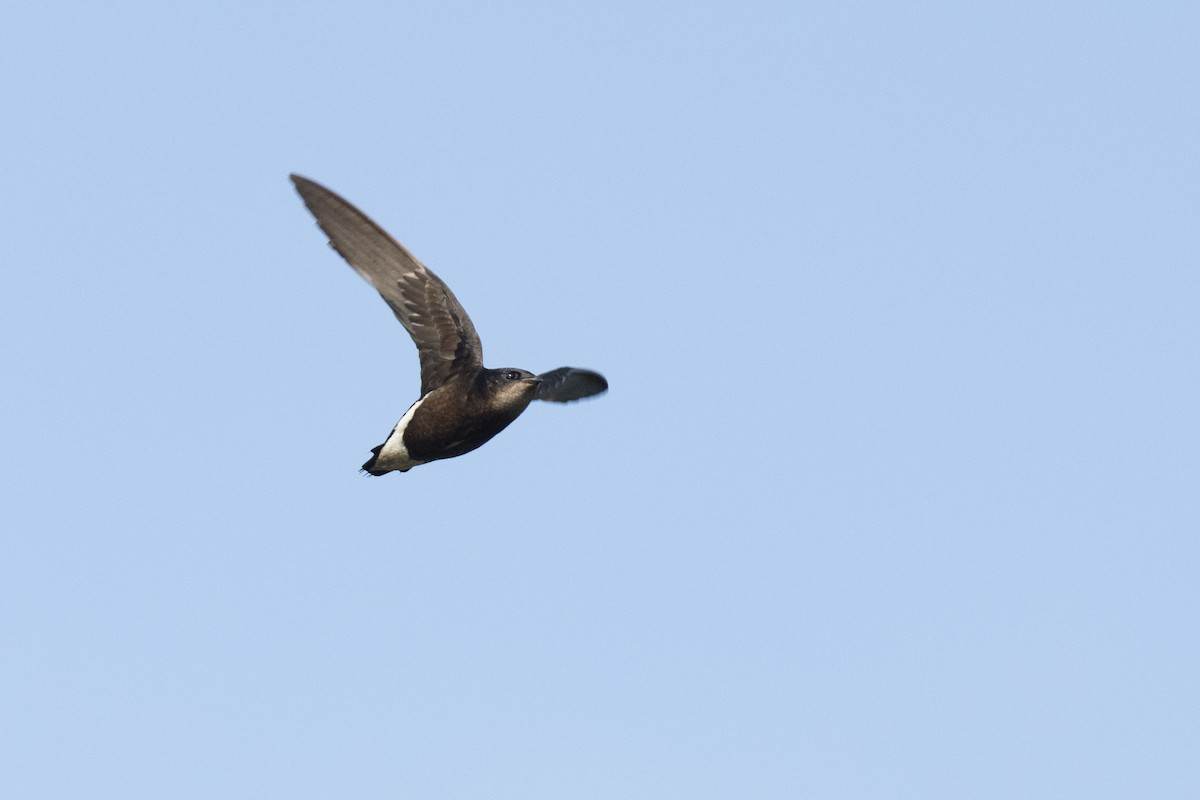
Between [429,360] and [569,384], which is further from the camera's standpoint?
[429,360]

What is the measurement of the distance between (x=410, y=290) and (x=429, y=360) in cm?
76

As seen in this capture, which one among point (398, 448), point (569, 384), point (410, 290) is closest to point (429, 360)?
point (410, 290)

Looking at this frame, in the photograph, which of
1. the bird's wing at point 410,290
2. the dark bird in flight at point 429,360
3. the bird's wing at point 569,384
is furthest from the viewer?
the bird's wing at point 410,290

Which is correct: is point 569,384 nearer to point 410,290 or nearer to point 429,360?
point 429,360

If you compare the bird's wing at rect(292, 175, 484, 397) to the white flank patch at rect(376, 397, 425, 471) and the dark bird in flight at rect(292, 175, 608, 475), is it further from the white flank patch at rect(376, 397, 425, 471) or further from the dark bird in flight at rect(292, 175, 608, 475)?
the white flank patch at rect(376, 397, 425, 471)

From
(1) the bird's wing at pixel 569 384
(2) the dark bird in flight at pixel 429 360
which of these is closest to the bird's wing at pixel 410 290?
(2) the dark bird in flight at pixel 429 360

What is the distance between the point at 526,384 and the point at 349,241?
2.81 m

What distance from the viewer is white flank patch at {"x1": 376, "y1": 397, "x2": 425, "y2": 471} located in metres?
18.1

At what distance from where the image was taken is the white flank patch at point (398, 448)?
1814 cm

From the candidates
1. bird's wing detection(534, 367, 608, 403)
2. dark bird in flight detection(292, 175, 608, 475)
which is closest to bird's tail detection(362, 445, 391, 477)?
dark bird in flight detection(292, 175, 608, 475)

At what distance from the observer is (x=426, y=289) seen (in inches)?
733

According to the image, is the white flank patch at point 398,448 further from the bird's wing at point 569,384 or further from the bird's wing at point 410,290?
the bird's wing at point 569,384

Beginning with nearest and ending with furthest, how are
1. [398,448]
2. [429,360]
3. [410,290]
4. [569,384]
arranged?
[569,384], [398,448], [429,360], [410,290]

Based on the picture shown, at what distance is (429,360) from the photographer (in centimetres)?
1852
